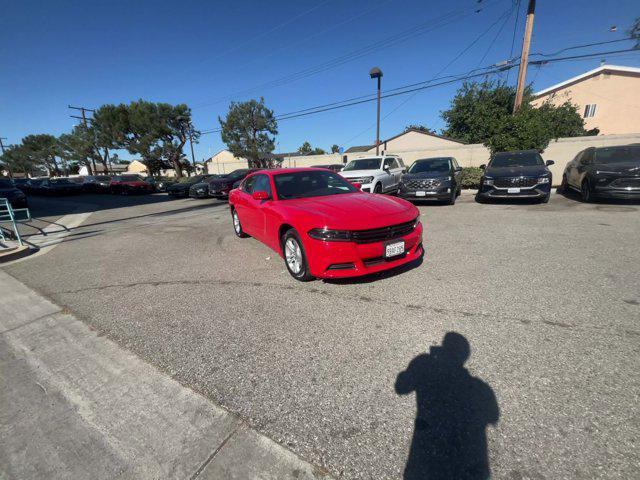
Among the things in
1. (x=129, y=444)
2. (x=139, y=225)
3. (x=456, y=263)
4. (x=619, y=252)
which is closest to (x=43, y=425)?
(x=129, y=444)

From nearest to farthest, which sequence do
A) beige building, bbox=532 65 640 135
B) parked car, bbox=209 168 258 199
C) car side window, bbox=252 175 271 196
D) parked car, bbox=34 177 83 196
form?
car side window, bbox=252 175 271 196 → parked car, bbox=209 168 258 199 → parked car, bbox=34 177 83 196 → beige building, bbox=532 65 640 135

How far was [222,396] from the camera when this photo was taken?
6.64 feet

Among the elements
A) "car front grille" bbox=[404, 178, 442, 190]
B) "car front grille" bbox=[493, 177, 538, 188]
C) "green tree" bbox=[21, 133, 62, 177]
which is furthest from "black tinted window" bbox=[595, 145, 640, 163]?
"green tree" bbox=[21, 133, 62, 177]

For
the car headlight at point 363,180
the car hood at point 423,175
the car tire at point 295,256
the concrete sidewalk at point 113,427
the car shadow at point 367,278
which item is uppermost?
the car hood at point 423,175

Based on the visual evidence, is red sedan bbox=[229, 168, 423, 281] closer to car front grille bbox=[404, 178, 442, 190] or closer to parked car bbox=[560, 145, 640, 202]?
car front grille bbox=[404, 178, 442, 190]

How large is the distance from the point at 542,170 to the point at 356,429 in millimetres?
9707

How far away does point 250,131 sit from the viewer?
144ft

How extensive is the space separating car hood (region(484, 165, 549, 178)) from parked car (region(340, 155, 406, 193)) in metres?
3.34

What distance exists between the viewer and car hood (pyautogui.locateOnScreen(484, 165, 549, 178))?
8.27 m

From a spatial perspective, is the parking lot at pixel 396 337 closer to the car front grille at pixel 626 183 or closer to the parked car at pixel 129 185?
the car front grille at pixel 626 183

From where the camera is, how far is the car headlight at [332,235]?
10.6 feet

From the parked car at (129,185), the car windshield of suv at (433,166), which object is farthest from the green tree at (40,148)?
the car windshield of suv at (433,166)

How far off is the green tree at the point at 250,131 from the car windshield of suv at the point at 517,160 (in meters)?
38.3

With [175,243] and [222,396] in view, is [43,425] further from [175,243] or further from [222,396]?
[175,243]
